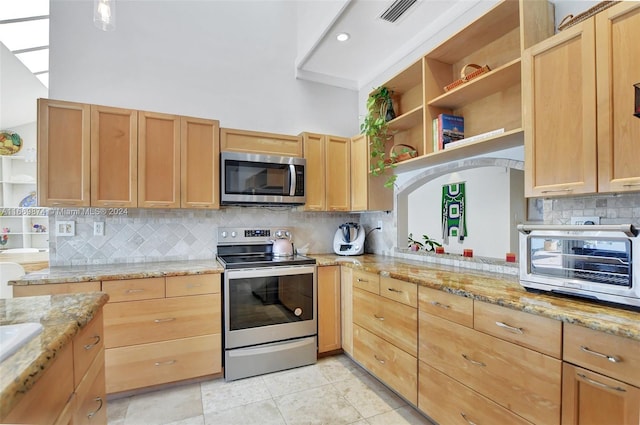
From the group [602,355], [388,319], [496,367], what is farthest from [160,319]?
[602,355]

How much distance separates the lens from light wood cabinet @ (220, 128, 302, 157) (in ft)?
8.95

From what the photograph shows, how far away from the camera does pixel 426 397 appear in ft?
5.93

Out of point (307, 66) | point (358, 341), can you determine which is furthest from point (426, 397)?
point (307, 66)

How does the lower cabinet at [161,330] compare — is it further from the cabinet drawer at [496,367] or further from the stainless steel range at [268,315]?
the cabinet drawer at [496,367]

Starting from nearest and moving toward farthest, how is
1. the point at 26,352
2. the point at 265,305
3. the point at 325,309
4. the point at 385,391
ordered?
the point at 26,352 → the point at 385,391 → the point at 265,305 → the point at 325,309

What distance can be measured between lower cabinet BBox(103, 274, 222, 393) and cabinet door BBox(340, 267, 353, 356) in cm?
104

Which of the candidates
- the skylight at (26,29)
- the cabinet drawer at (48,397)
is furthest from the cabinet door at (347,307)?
the skylight at (26,29)

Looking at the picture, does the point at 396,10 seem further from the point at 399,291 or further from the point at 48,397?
the point at 48,397

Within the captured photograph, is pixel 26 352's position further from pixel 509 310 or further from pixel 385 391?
pixel 385 391

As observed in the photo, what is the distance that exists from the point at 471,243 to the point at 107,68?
330 centimetres

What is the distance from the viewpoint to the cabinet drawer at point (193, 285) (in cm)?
223

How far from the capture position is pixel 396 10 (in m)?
2.32

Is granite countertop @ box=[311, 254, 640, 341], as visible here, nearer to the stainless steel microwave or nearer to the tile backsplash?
the stainless steel microwave

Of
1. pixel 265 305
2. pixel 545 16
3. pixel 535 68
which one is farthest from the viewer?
pixel 265 305
